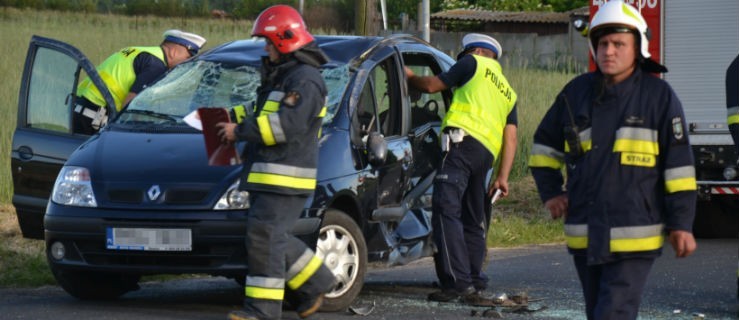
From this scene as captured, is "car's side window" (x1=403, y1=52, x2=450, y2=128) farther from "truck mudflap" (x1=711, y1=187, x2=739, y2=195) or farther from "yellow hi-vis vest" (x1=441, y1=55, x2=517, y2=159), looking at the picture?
"truck mudflap" (x1=711, y1=187, x2=739, y2=195)

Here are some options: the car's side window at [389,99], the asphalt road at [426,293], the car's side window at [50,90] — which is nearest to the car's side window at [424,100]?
the car's side window at [389,99]

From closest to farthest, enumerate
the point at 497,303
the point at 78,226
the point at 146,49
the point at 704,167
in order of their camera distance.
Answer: the point at 78,226, the point at 497,303, the point at 146,49, the point at 704,167

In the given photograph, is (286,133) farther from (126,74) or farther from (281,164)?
(126,74)

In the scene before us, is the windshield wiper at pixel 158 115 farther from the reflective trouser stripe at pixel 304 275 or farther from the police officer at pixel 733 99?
the police officer at pixel 733 99

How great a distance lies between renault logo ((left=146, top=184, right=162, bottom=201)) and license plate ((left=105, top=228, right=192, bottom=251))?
185 mm

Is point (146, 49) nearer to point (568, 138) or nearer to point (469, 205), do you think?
point (469, 205)

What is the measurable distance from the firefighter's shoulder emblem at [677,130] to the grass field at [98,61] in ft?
17.7

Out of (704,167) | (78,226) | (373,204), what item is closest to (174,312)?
(78,226)

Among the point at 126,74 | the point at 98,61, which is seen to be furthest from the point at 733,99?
the point at 98,61

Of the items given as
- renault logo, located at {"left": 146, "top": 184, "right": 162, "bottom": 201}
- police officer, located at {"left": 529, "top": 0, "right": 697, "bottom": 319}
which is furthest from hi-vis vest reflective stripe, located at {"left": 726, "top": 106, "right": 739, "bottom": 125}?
renault logo, located at {"left": 146, "top": 184, "right": 162, "bottom": 201}

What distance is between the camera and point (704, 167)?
42.6 ft

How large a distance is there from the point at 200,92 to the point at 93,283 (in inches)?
53.3

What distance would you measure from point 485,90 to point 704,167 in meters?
4.53

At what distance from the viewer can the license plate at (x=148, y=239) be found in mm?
7820
